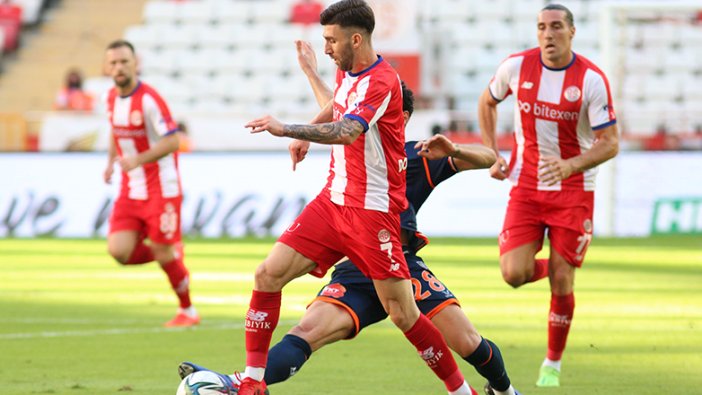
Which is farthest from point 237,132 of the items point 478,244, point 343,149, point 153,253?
point 343,149

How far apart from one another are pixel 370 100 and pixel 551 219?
8.69 ft

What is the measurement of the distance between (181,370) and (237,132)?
16.7 metres

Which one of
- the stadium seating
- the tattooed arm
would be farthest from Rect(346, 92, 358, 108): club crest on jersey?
the stadium seating

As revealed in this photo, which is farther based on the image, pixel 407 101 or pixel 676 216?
pixel 676 216

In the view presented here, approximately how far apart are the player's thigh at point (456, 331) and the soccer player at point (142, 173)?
4.49 metres

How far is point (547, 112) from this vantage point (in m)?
8.32

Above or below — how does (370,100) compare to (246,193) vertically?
above

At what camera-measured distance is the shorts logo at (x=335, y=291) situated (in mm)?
6531

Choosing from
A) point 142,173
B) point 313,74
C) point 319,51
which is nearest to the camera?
point 313,74

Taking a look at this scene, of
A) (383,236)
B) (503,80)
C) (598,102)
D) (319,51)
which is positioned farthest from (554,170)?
(319,51)

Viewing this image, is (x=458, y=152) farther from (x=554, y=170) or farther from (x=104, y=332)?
(x=104, y=332)

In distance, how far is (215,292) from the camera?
1308cm

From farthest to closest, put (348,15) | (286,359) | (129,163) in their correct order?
(129,163)
(286,359)
(348,15)

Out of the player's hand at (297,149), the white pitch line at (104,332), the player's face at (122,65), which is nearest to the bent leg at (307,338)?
the player's hand at (297,149)
